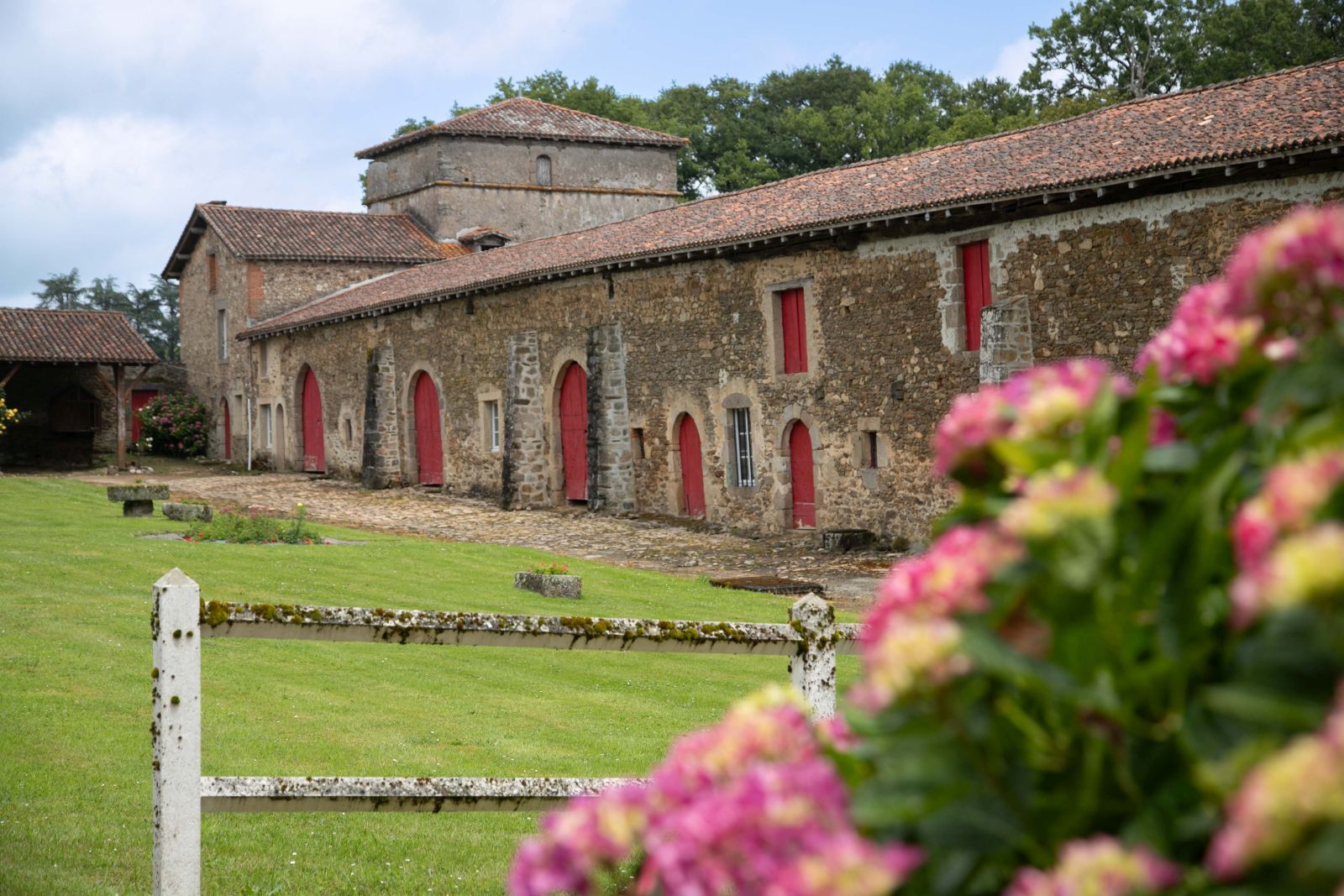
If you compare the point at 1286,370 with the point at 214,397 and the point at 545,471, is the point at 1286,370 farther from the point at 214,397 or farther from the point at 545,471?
the point at 214,397

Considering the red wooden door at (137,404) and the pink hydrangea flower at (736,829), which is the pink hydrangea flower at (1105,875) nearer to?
the pink hydrangea flower at (736,829)

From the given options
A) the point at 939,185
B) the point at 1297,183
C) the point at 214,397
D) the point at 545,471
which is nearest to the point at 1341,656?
the point at 1297,183

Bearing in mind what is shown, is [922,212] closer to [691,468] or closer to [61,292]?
[691,468]

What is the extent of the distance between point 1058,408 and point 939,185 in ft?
65.6

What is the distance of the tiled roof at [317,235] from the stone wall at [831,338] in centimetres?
1055

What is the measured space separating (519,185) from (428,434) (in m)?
12.9

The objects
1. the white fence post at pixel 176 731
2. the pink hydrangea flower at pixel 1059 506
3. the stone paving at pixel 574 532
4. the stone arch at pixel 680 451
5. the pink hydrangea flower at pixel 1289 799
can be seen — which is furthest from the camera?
the stone arch at pixel 680 451

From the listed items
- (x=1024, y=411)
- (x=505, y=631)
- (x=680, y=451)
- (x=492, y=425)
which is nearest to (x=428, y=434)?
(x=492, y=425)

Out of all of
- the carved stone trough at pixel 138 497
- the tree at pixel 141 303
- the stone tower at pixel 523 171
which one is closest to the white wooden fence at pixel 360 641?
the carved stone trough at pixel 138 497

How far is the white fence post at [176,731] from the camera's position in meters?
4.14

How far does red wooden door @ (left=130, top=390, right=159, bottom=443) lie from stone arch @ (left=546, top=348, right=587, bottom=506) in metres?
20.5

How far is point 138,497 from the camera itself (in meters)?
22.9

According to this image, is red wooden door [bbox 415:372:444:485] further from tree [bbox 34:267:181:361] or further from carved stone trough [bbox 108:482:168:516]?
tree [bbox 34:267:181:361]

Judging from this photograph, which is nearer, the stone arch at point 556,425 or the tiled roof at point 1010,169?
the tiled roof at point 1010,169
